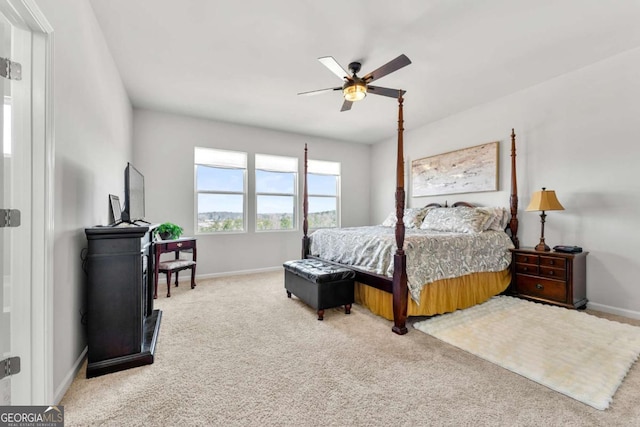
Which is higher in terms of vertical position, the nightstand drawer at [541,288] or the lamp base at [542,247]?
the lamp base at [542,247]

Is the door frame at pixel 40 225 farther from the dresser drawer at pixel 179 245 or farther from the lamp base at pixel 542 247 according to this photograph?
the lamp base at pixel 542 247

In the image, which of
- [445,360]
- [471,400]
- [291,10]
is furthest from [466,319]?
[291,10]

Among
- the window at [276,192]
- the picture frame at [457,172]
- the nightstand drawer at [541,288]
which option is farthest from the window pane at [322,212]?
the nightstand drawer at [541,288]

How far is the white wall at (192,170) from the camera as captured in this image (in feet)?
13.9

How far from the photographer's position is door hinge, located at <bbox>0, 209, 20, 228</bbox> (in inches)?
49.8

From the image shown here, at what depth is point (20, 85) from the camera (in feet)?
4.47

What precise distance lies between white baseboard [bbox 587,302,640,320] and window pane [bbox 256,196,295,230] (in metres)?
4.40

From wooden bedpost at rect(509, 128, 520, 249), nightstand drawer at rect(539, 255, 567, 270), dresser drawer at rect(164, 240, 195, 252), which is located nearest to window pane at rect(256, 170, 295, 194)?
dresser drawer at rect(164, 240, 195, 252)

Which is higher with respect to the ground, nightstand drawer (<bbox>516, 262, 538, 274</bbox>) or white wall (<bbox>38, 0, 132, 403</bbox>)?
white wall (<bbox>38, 0, 132, 403</bbox>)

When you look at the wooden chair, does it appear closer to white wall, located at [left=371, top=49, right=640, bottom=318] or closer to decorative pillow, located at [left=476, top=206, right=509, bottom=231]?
white wall, located at [left=371, top=49, right=640, bottom=318]

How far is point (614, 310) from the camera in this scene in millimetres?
2930

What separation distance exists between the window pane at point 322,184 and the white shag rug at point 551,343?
3580 mm

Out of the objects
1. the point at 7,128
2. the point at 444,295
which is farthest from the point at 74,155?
the point at 444,295

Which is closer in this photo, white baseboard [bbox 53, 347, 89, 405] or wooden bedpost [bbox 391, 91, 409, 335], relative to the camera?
white baseboard [bbox 53, 347, 89, 405]
